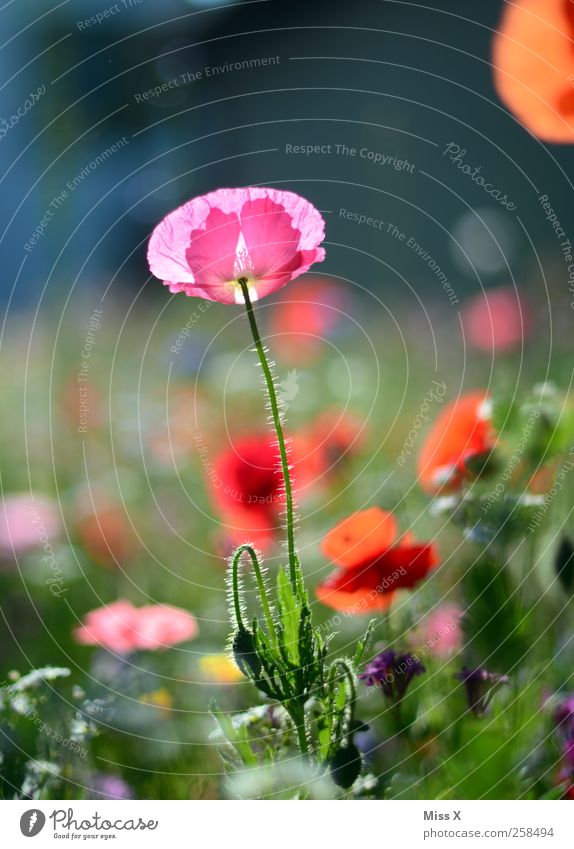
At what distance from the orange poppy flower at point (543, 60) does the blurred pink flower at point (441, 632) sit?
423 mm

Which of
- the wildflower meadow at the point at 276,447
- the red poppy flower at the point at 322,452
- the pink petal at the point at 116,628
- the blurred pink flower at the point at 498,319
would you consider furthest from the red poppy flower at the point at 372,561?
the blurred pink flower at the point at 498,319

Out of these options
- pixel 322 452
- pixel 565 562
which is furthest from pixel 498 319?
pixel 565 562

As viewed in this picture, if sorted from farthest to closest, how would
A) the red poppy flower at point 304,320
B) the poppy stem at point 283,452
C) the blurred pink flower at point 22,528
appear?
1. the red poppy flower at point 304,320
2. the blurred pink flower at point 22,528
3. the poppy stem at point 283,452

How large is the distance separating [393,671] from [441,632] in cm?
12

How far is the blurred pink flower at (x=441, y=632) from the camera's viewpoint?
67 centimetres

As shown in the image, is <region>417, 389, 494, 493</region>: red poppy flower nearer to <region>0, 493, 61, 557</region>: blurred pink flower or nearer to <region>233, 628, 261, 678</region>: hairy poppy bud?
<region>233, 628, 261, 678</region>: hairy poppy bud

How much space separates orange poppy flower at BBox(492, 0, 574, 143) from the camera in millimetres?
754

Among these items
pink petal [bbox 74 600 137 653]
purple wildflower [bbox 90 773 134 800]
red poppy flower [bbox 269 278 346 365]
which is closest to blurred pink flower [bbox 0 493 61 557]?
pink petal [bbox 74 600 137 653]

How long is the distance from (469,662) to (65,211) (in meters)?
0.59

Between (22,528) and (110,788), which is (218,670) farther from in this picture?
(22,528)

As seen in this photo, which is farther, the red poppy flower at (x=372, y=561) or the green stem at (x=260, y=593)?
the red poppy flower at (x=372, y=561)

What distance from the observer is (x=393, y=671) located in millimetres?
585
